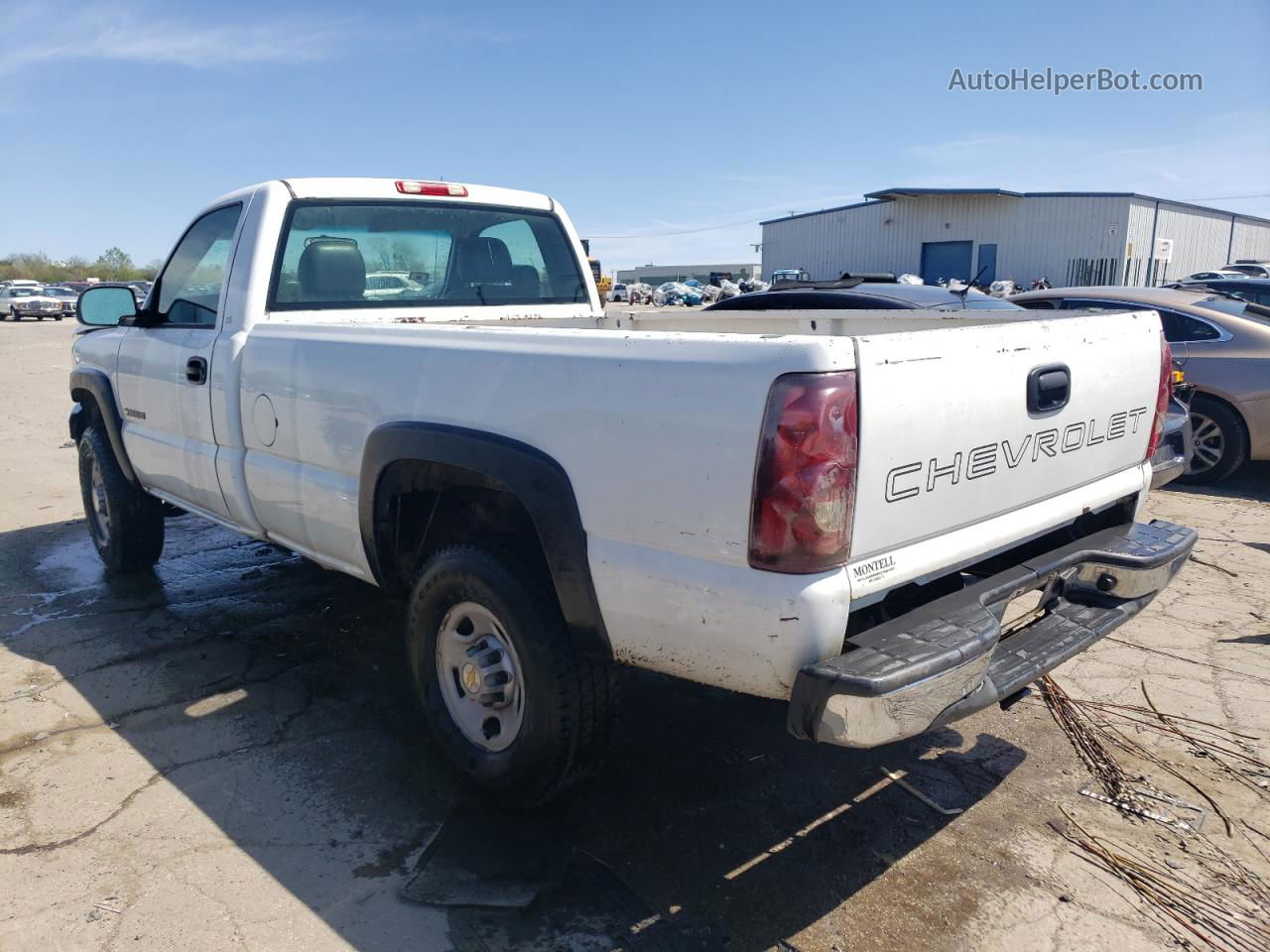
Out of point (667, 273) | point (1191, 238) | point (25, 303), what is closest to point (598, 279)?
point (25, 303)

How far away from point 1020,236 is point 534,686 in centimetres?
3785

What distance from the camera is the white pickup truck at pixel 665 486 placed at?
211cm

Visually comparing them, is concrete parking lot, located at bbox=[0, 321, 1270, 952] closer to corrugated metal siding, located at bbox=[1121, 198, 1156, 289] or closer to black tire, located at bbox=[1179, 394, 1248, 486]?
black tire, located at bbox=[1179, 394, 1248, 486]

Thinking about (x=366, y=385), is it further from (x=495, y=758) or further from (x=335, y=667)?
(x=335, y=667)

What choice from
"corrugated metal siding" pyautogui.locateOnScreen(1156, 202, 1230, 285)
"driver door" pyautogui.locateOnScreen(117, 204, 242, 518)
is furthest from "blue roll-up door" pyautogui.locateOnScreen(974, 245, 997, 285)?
"driver door" pyautogui.locateOnScreen(117, 204, 242, 518)

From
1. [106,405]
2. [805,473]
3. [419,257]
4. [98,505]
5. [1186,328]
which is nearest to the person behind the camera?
[805,473]

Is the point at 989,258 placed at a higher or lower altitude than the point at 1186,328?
higher

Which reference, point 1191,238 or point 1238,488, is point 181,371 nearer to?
point 1238,488

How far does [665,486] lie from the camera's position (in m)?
2.23

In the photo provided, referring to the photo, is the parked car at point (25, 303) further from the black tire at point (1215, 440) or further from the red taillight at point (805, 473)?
the red taillight at point (805, 473)

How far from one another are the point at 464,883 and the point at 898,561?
154 centimetres

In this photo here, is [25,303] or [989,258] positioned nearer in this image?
[989,258]

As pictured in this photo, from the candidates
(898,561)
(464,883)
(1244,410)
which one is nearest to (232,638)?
(464,883)

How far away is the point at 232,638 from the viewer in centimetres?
449
